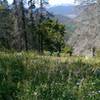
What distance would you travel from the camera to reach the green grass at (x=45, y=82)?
18.2 feet

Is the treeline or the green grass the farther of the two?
the treeline

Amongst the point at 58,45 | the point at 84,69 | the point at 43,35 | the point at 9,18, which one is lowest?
the point at 58,45

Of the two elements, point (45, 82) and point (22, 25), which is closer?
point (45, 82)

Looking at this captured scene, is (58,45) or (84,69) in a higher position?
(84,69)

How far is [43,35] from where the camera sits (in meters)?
72.6

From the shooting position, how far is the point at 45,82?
618 centimetres

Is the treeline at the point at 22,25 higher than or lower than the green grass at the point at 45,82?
lower

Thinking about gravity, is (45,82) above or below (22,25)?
above

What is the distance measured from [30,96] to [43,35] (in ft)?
221

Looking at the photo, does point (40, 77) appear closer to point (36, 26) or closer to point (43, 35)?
point (36, 26)

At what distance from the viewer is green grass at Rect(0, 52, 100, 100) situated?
5.54 metres

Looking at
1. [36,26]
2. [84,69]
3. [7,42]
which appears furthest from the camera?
[36,26]

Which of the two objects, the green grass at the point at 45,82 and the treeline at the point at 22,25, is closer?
the green grass at the point at 45,82

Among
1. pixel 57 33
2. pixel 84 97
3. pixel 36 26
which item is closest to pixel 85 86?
pixel 84 97
